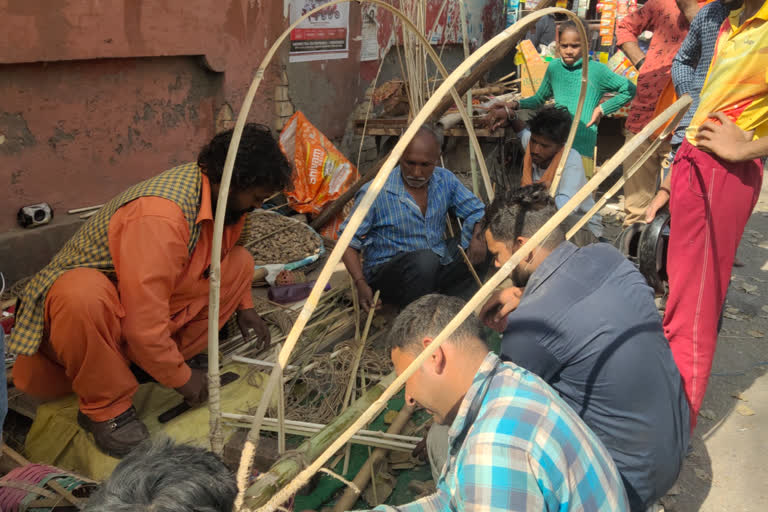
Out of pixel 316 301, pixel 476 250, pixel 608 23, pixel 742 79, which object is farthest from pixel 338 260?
pixel 608 23

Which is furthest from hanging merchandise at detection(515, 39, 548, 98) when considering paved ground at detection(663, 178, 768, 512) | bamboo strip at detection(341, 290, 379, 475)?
bamboo strip at detection(341, 290, 379, 475)

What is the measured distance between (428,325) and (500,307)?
111 centimetres

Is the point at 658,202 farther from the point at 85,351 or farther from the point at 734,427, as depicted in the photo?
the point at 85,351

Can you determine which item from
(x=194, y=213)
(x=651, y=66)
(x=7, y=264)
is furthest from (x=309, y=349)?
(x=651, y=66)

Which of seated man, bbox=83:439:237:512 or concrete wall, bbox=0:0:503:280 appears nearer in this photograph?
seated man, bbox=83:439:237:512

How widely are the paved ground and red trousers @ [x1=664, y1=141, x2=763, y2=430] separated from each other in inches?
11.6

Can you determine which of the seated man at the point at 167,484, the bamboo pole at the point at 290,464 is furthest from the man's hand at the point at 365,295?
the seated man at the point at 167,484

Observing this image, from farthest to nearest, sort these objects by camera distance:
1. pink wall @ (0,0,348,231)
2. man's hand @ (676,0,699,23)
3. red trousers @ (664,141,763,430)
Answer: man's hand @ (676,0,699,23), pink wall @ (0,0,348,231), red trousers @ (664,141,763,430)

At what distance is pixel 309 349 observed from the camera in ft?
10.1

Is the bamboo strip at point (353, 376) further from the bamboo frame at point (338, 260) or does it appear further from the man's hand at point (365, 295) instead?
the bamboo frame at point (338, 260)

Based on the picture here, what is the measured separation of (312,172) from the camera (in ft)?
15.5

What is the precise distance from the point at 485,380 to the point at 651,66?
375 cm

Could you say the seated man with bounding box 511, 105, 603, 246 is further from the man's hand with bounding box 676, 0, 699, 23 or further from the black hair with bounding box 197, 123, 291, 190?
the black hair with bounding box 197, 123, 291, 190

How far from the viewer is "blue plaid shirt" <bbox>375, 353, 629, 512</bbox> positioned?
1173mm
